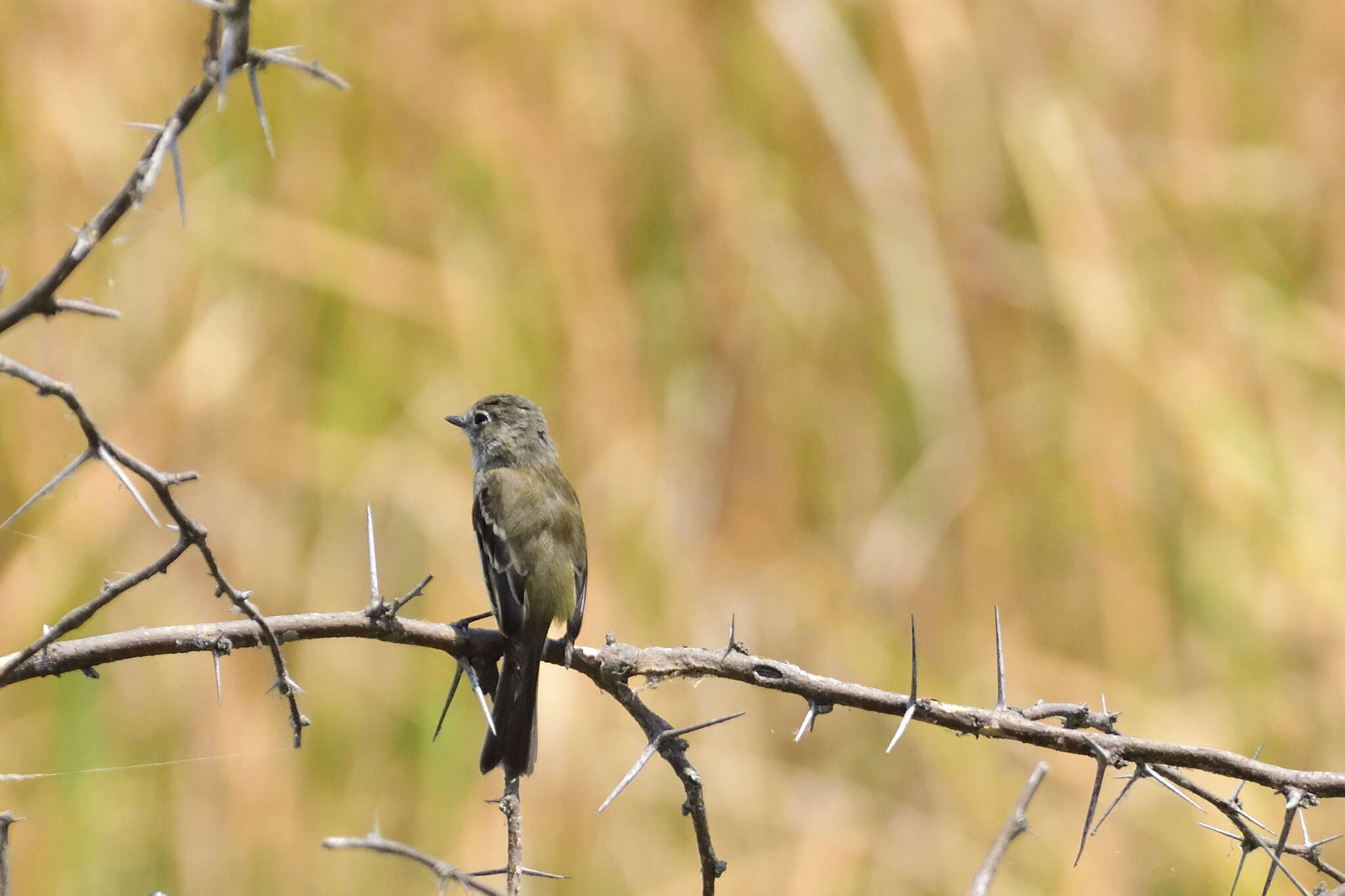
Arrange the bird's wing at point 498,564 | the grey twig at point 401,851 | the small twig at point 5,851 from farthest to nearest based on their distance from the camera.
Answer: the bird's wing at point 498,564 < the small twig at point 5,851 < the grey twig at point 401,851

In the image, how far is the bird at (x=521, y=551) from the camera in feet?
12.7

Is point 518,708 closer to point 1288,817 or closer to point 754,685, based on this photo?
point 754,685


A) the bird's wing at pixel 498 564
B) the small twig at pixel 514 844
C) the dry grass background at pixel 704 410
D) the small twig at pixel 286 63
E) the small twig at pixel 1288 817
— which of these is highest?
the dry grass background at pixel 704 410

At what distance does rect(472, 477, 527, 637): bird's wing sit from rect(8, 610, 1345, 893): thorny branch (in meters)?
1.07

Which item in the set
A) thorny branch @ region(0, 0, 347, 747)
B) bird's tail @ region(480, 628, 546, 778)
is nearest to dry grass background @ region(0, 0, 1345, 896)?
bird's tail @ region(480, 628, 546, 778)

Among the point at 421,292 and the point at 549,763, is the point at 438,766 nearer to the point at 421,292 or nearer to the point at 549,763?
the point at 549,763

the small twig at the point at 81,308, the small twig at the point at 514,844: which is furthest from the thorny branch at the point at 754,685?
the small twig at the point at 81,308

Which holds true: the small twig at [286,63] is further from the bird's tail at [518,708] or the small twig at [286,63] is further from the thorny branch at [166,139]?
the bird's tail at [518,708]

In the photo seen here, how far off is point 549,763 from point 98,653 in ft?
15.3

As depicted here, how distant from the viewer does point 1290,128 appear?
881 centimetres

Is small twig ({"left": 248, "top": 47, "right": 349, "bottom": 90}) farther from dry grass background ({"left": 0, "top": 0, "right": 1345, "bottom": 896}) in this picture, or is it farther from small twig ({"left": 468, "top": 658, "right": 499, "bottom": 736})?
dry grass background ({"left": 0, "top": 0, "right": 1345, "bottom": 896})

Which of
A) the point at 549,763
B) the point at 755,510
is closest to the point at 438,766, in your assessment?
the point at 549,763

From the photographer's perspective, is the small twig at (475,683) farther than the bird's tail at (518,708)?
No

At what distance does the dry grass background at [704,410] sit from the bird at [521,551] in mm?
1557
